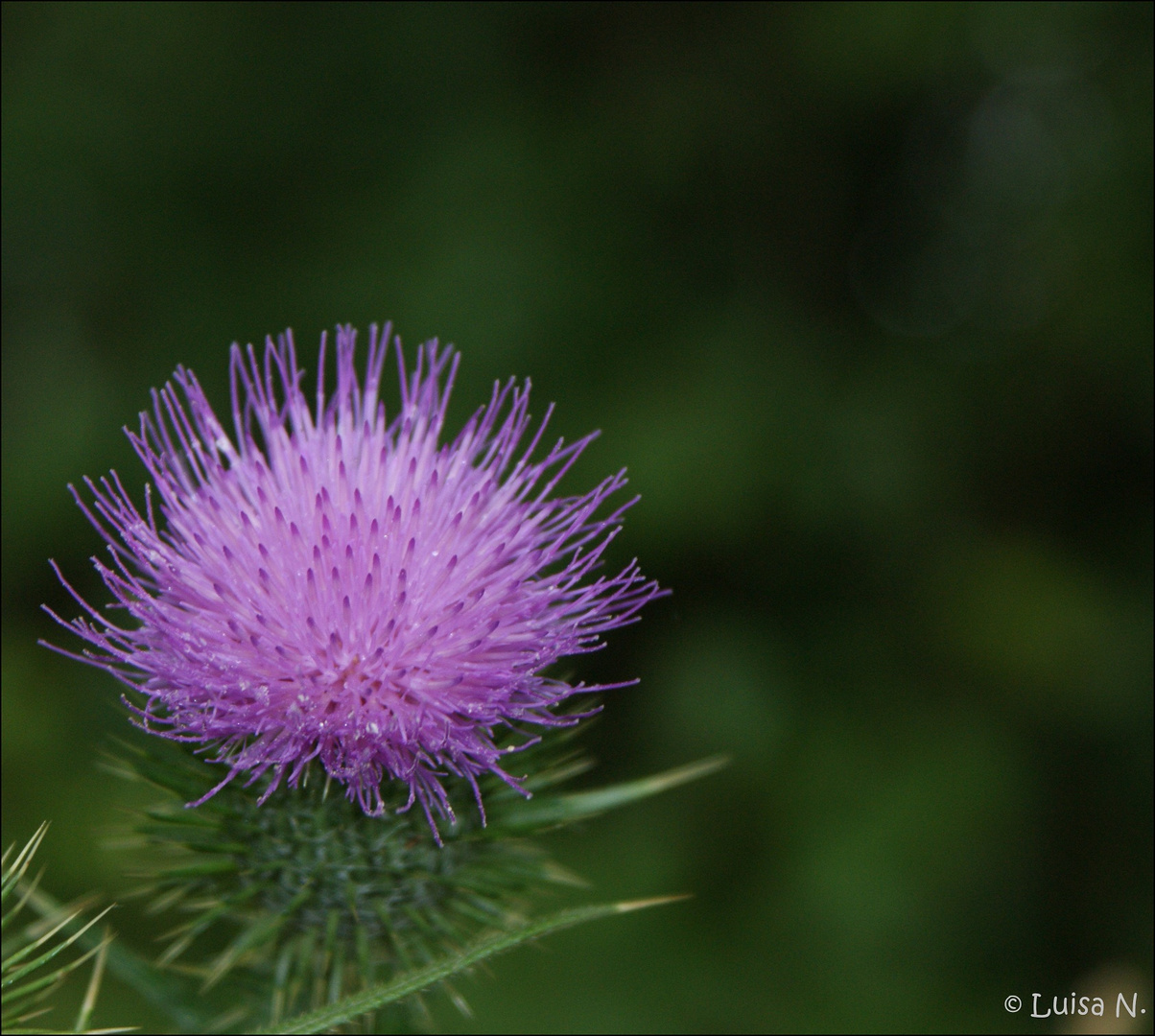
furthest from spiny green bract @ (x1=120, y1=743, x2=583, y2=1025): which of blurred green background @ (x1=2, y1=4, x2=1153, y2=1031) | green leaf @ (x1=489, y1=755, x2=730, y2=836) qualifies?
blurred green background @ (x1=2, y1=4, x2=1153, y2=1031)

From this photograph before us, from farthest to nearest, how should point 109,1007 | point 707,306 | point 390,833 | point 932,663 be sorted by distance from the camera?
1. point 707,306
2. point 932,663
3. point 109,1007
4. point 390,833

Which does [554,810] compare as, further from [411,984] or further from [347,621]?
[411,984]

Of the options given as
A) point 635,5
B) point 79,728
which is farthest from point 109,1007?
point 635,5

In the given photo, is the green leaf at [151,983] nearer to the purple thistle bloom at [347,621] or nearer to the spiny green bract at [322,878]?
the spiny green bract at [322,878]

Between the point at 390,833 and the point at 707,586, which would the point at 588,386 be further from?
the point at 390,833

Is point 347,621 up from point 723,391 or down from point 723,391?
down

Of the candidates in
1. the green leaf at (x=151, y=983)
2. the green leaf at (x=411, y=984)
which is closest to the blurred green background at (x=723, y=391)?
the green leaf at (x=151, y=983)

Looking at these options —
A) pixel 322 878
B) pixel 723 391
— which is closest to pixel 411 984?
pixel 322 878

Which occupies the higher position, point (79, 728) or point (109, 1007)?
point (79, 728)

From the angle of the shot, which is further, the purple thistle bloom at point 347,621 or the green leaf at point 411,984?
the purple thistle bloom at point 347,621
